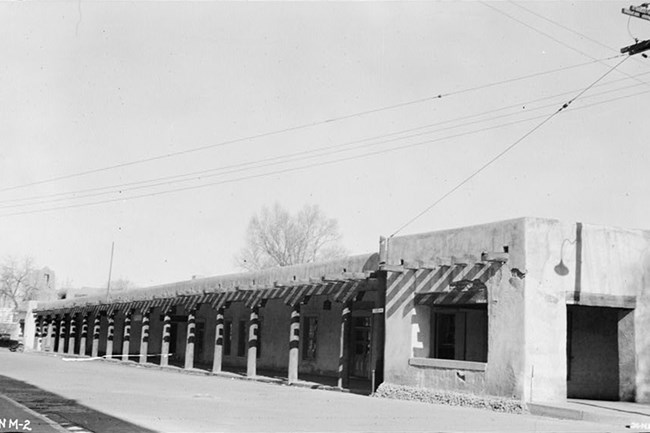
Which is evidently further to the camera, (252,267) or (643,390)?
(252,267)

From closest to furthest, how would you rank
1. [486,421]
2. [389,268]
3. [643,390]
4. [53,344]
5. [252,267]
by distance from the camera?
[486,421] < [643,390] < [389,268] < [53,344] < [252,267]

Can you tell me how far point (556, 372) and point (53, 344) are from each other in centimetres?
4399

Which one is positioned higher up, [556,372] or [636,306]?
[636,306]

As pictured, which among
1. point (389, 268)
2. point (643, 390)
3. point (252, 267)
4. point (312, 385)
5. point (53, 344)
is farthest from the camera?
point (252, 267)

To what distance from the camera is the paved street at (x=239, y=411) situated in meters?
12.5

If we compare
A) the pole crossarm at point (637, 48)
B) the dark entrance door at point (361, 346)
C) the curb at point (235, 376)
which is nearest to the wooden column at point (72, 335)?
the curb at point (235, 376)

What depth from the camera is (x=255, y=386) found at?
23375 millimetres

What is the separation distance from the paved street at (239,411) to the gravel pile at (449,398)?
0.56m

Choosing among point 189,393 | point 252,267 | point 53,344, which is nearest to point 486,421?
point 189,393

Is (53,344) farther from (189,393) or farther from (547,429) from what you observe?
(547,429)

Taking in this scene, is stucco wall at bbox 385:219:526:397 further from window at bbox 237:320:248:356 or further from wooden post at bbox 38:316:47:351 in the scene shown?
wooden post at bbox 38:316:47:351

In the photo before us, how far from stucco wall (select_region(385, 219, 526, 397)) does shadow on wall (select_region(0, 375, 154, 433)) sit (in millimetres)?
8434

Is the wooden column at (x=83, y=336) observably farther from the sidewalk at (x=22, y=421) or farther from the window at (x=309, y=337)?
the sidewalk at (x=22, y=421)

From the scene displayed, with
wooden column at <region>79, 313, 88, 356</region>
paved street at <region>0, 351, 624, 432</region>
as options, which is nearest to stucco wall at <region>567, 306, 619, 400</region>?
paved street at <region>0, 351, 624, 432</region>
